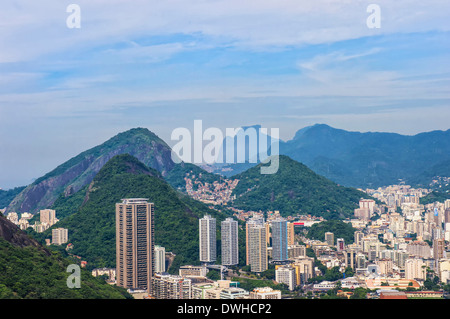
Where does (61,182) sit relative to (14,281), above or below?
above

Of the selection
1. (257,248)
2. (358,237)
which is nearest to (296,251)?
(257,248)

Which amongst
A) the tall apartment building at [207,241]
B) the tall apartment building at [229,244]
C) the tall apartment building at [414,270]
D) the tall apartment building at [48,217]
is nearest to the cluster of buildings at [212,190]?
the tall apartment building at [48,217]

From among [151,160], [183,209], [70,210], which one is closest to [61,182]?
[151,160]

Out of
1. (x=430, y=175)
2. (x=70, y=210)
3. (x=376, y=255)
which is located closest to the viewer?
(x=376, y=255)

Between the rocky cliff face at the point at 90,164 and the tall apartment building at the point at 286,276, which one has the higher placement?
the rocky cliff face at the point at 90,164

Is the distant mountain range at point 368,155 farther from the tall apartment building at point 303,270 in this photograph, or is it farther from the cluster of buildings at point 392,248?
the tall apartment building at point 303,270

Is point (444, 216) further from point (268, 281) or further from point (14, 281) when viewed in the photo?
point (14, 281)

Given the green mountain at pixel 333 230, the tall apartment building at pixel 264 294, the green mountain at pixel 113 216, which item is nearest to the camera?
the tall apartment building at pixel 264 294

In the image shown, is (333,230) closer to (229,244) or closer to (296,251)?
(296,251)
